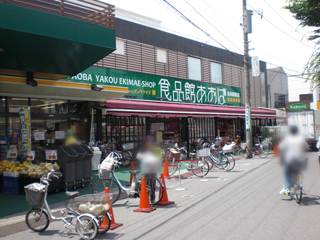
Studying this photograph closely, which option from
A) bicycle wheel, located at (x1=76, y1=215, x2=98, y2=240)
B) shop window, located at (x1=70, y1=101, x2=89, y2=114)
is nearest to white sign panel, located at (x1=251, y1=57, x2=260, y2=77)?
shop window, located at (x1=70, y1=101, x2=89, y2=114)

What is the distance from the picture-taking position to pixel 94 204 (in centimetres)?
555

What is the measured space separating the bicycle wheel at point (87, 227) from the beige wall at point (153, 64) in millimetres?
11723

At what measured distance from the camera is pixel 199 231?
5.42m

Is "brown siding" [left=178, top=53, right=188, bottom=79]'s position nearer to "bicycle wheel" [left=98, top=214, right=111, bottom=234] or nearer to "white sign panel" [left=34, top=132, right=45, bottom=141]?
"white sign panel" [left=34, top=132, right=45, bottom=141]

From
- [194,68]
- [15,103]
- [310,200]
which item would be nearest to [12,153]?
[15,103]

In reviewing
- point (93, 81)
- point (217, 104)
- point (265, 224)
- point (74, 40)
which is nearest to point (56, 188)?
point (74, 40)

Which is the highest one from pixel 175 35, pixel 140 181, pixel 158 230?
pixel 175 35

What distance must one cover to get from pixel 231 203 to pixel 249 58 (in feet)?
47.1

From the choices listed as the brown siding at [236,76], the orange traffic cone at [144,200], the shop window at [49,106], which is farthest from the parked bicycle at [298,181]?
the brown siding at [236,76]

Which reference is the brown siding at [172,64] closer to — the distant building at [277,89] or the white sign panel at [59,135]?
the white sign panel at [59,135]

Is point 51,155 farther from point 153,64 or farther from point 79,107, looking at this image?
point 153,64

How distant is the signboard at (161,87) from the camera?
52.4 feet

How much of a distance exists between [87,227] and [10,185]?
516cm

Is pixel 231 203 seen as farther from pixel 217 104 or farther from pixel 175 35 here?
pixel 217 104
